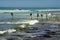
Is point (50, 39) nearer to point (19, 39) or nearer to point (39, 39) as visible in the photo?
point (39, 39)

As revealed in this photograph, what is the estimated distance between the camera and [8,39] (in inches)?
710

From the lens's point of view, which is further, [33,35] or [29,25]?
[29,25]

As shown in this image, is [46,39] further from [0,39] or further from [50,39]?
[0,39]

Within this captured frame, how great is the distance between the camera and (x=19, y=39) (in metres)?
18.2

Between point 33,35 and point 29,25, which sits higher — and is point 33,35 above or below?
above

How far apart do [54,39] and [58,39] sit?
15.0 inches

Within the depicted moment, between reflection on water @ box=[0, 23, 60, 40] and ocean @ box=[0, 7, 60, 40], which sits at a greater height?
reflection on water @ box=[0, 23, 60, 40]

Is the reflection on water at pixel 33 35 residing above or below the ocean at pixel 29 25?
above

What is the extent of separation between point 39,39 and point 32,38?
1011 millimetres

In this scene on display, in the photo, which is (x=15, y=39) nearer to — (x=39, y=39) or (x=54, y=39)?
(x=39, y=39)

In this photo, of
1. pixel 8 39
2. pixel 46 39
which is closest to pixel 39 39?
pixel 46 39

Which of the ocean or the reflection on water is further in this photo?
the ocean

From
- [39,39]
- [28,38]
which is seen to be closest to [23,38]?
[28,38]

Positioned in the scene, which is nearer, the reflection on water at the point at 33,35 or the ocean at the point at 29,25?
the reflection on water at the point at 33,35
